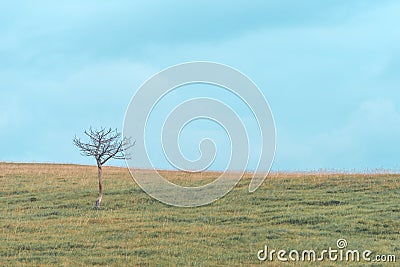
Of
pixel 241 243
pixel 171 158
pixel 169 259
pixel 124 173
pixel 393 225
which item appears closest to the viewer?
pixel 169 259

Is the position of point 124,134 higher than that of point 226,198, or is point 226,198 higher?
point 124,134

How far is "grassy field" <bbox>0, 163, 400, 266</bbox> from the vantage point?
2319 cm

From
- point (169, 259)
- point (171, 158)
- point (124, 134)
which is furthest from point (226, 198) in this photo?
point (169, 259)

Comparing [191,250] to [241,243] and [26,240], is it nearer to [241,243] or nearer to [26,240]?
[241,243]

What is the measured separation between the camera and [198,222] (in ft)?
94.7

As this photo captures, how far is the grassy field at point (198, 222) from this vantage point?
23.2m

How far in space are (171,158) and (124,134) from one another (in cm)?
412

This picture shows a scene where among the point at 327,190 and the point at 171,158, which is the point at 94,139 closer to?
the point at 171,158

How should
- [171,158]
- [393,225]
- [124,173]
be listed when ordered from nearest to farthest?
[393,225], [171,158], [124,173]

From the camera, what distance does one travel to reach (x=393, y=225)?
27656 mm

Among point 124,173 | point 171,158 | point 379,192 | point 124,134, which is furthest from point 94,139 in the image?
point 379,192

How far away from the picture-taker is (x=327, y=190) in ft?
117

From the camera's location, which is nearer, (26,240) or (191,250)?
(191,250)

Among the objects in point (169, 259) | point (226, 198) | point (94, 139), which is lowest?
point (169, 259)
